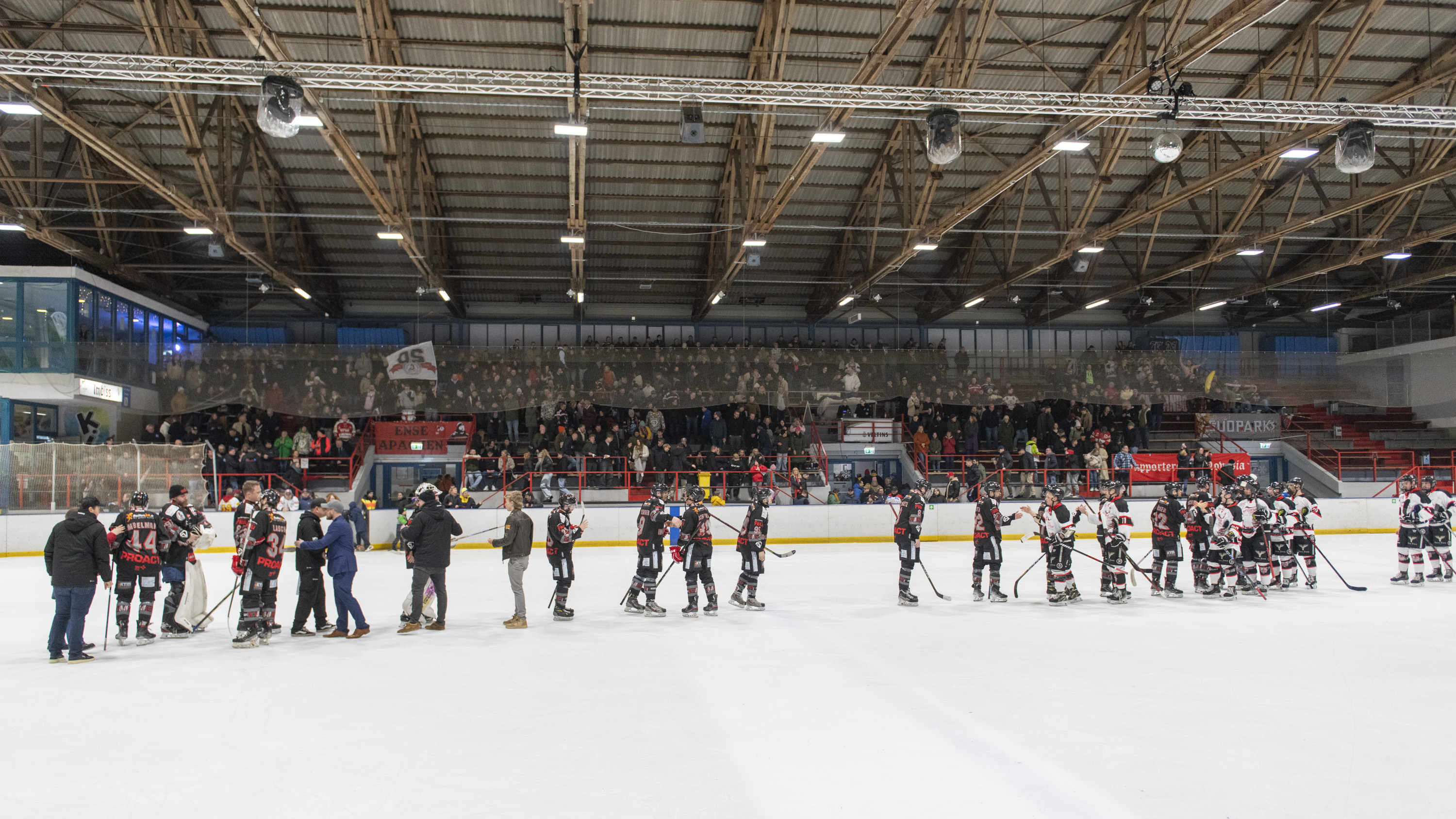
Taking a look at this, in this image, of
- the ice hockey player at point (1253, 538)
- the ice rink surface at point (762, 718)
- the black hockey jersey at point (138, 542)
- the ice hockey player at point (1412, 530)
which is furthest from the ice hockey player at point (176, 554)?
the ice hockey player at point (1412, 530)

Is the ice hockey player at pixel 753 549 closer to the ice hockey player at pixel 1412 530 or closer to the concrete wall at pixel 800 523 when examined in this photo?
the concrete wall at pixel 800 523

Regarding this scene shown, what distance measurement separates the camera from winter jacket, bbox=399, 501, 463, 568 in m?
9.93

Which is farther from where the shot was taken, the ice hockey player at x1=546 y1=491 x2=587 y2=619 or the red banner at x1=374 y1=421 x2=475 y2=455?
the red banner at x1=374 y1=421 x2=475 y2=455

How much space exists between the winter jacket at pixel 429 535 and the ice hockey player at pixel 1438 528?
14808 millimetres

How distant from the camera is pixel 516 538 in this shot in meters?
10.5

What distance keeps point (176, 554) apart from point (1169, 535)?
41.8 ft

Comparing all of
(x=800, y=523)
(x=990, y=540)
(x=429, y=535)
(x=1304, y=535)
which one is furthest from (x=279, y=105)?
(x=1304, y=535)

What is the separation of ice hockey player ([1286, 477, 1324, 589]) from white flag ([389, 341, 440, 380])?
18647 millimetres

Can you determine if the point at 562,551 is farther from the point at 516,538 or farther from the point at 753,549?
the point at 753,549

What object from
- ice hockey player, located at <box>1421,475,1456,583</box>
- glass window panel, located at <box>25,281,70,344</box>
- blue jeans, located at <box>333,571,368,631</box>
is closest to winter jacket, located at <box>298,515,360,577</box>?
blue jeans, located at <box>333,571,368,631</box>

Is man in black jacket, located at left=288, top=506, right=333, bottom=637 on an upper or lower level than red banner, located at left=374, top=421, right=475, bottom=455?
lower

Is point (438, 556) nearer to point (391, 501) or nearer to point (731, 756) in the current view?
point (731, 756)

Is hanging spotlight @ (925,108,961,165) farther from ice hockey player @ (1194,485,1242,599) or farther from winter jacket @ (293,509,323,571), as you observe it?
winter jacket @ (293,509,323,571)

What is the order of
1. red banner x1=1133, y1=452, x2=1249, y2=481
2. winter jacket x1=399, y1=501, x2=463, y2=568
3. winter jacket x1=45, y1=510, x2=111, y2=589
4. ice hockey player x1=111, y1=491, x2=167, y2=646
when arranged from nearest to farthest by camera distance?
winter jacket x1=45, y1=510, x2=111, y2=589
ice hockey player x1=111, y1=491, x2=167, y2=646
winter jacket x1=399, y1=501, x2=463, y2=568
red banner x1=1133, y1=452, x2=1249, y2=481
